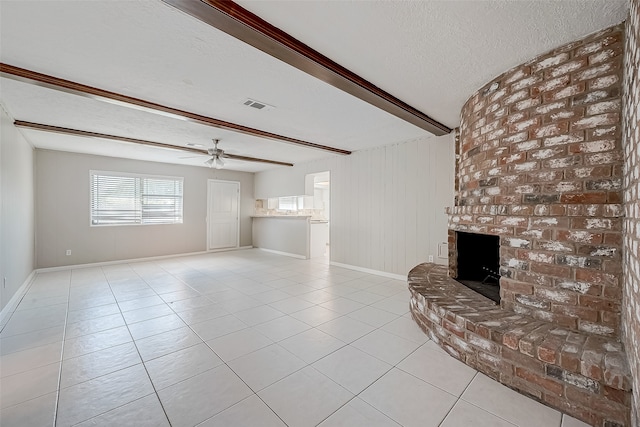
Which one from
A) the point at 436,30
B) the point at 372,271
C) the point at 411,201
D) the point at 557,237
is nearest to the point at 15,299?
the point at 372,271

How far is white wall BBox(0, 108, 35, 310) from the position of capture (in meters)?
2.94

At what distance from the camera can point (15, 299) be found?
11.0ft

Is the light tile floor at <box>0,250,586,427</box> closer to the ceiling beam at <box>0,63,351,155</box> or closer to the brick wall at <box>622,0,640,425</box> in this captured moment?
the brick wall at <box>622,0,640,425</box>

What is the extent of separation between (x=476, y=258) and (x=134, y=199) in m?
6.92

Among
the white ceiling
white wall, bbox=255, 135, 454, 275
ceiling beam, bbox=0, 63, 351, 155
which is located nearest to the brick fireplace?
the white ceiling

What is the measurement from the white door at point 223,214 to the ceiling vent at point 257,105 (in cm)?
491

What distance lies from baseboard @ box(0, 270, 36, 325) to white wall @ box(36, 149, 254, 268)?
0.92 metres

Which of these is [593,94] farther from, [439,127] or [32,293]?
[32,293]

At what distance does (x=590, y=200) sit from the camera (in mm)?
1636

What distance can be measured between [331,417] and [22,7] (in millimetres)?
2926

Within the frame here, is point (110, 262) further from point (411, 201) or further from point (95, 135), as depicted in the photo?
point (411, 201)

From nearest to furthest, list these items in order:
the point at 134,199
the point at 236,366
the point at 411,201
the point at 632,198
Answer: the point at 632,198 → the point at 236,366 → the point at 411,201 → the point at 134,199

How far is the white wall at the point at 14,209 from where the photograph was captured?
2.94 metres

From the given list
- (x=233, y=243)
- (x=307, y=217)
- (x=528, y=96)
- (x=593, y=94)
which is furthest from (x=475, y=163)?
(x=233, y=243)
